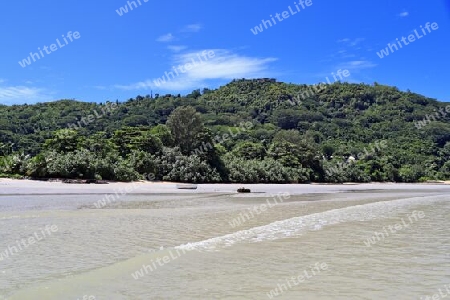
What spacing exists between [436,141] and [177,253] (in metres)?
115

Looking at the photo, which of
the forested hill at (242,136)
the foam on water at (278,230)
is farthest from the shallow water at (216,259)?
the forested hill at (242,136)

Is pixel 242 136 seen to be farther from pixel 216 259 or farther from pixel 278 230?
pixel 216 259

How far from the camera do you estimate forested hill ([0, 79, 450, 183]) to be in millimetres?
36781

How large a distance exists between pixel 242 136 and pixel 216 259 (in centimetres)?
7762

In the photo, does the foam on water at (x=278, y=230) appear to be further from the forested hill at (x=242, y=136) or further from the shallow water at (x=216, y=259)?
the forested hill at (x=242, y=136)

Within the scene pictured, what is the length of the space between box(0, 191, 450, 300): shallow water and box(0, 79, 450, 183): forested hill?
21.2 meters

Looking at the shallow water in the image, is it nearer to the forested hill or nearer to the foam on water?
the foam on water

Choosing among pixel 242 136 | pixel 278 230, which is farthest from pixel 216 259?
pixel 242 136

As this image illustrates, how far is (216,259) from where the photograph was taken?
321 inches

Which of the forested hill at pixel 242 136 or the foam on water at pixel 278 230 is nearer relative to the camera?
the foam on water at pixel 278 230

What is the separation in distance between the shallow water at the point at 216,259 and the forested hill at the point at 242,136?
69.7 ft

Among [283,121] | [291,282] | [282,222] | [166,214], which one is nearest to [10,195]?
[166,214]

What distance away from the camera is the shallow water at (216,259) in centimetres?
604

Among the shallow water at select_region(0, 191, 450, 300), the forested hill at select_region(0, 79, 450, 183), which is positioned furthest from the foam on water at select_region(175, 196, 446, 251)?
the forested hill at select_region(0, 79, 450, 183)
